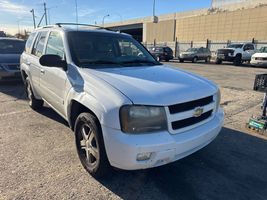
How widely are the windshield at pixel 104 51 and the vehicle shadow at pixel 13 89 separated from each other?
13.5ft

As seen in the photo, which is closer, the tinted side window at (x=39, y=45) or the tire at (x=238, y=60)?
the tinted side window at (x=39, y=45)

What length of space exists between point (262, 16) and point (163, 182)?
34389mm

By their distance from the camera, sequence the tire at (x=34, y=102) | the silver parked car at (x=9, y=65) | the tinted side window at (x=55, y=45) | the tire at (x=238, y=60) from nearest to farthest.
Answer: the tinted side window at (x=55, y=45)
the tire at (x=34, y=102)
the silver parked car at (x=9, y=65)
the tire at (x=238, y=60)

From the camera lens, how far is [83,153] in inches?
138

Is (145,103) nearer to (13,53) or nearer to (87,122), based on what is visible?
(87,122)

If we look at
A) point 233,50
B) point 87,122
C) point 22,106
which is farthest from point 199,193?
point 233,50

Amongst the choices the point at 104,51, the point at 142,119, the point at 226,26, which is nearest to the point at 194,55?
the point at 226,26

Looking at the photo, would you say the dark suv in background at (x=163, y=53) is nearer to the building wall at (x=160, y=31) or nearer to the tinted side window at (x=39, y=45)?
the building wall at (x=160, y=31)

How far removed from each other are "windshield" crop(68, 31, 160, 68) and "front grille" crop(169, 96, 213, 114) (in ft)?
4.24

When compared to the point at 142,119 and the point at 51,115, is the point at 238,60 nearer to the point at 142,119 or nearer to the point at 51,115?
the point at 51,115

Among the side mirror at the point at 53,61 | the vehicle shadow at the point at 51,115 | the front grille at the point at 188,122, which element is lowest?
the vehicle shadow at the point at 51,115

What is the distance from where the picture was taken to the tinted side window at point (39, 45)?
5.01 meters

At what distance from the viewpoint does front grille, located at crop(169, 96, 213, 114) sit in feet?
9.37

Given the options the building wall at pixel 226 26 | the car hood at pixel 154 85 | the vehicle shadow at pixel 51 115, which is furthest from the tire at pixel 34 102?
the building wall at pixel 226 26
